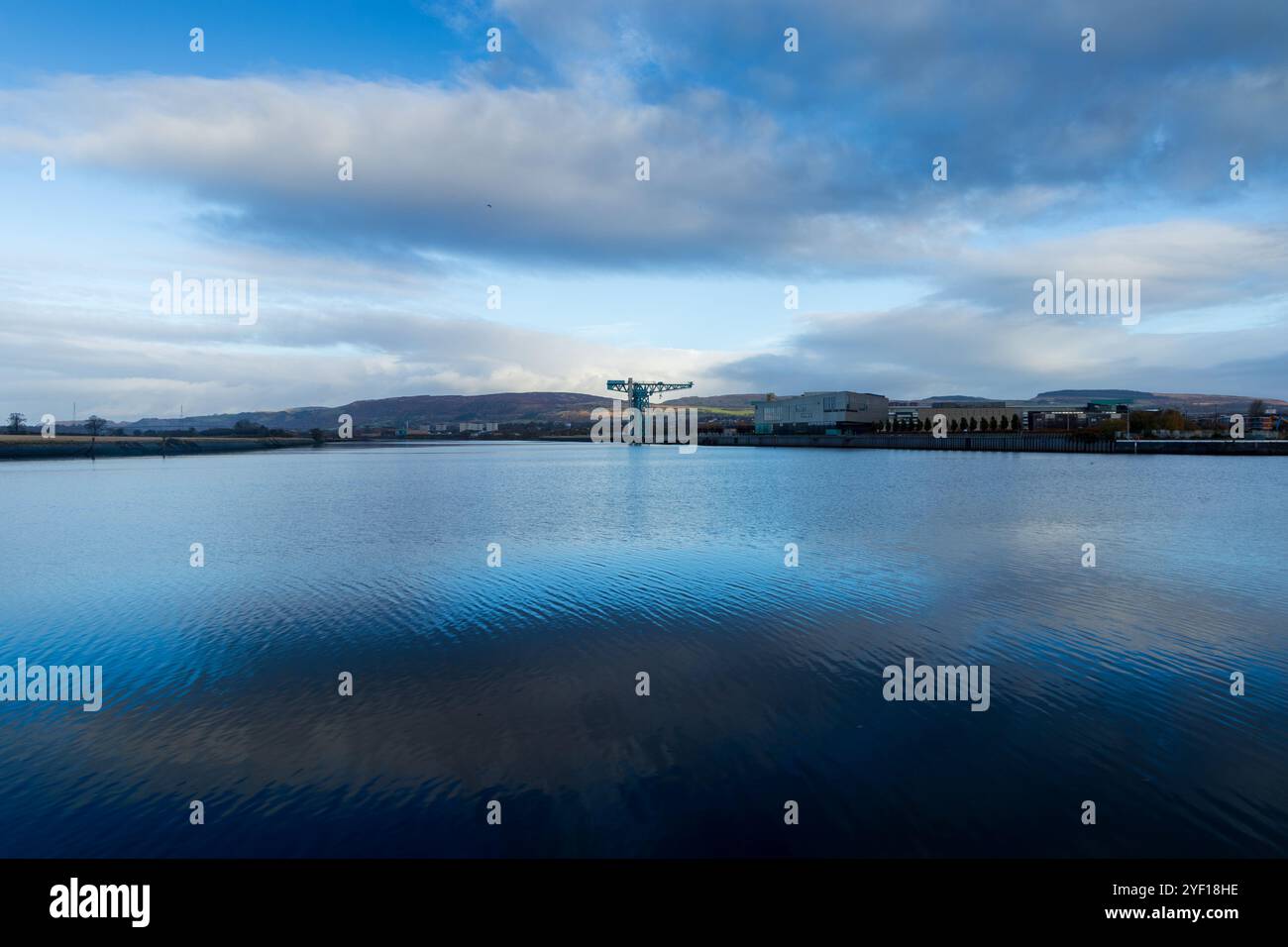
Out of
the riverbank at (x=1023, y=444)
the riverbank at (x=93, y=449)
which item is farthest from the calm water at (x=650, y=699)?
the riverbank at (x=93, y=449)

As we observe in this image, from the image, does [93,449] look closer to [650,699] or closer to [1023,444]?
[650,699]

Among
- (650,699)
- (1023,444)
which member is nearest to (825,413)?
(1023,444)

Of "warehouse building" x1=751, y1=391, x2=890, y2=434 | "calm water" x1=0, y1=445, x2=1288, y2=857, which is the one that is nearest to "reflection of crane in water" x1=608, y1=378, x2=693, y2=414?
"warehouse building" x1=751, y1=391, x2=890, y2=434

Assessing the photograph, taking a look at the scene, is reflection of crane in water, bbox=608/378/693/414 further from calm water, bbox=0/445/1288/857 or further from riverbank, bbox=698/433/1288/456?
calm water, bbox=0/445/1288/857

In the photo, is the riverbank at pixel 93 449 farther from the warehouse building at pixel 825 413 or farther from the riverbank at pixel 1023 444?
the warehouse building at pixel 825 413

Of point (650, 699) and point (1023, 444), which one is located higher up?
point (1023, 444)
